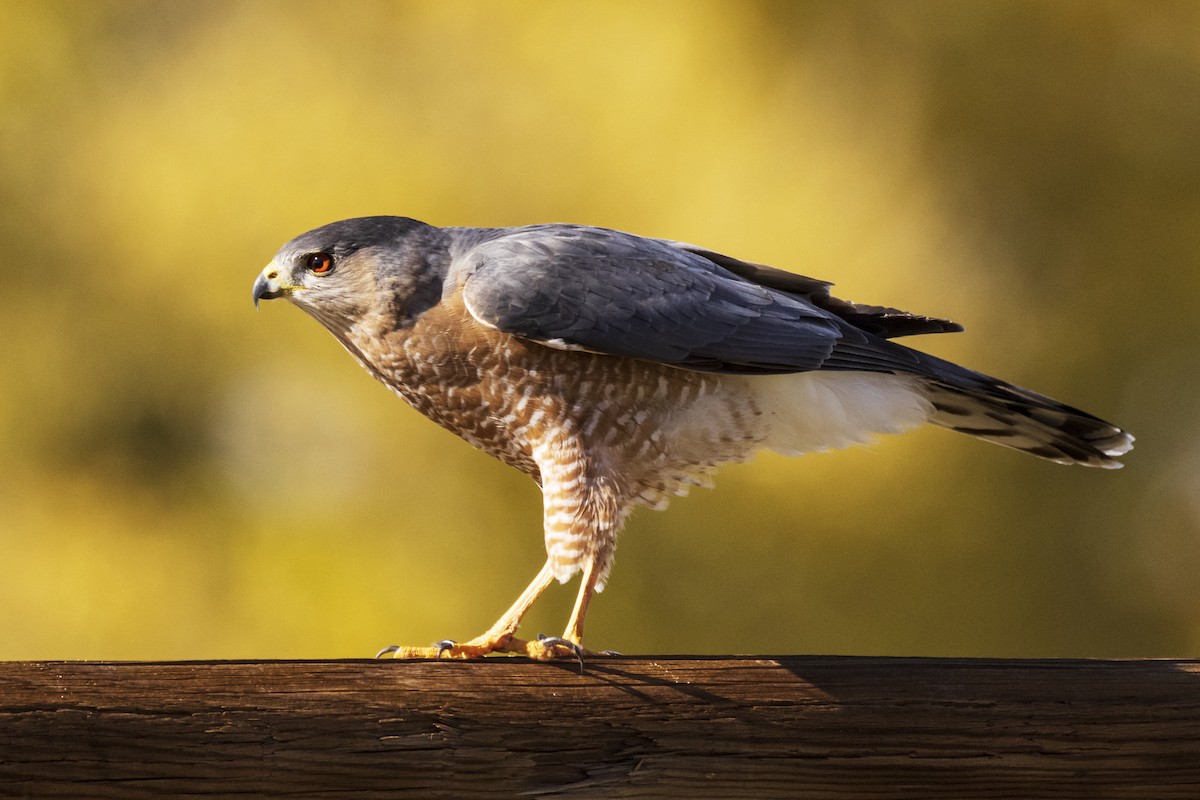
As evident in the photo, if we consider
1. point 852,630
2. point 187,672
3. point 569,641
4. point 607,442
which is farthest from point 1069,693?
point 852,630

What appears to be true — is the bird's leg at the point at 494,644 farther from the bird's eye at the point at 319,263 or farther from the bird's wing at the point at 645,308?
the bird's eye at the point at 319,263

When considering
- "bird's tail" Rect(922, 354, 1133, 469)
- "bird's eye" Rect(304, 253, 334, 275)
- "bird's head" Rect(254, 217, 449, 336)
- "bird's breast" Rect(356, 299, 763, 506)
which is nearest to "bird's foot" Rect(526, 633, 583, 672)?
"bird's breast" Rect(356, 299, 763, 506)

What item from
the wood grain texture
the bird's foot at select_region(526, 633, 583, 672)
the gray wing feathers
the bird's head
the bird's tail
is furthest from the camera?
the bird's tail

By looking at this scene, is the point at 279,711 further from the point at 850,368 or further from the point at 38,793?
the point at 850,368

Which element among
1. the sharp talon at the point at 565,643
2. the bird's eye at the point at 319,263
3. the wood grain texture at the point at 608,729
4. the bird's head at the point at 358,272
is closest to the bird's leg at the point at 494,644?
the sharp talon at the point at 565,643

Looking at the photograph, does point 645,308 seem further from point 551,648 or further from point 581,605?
point 551,648

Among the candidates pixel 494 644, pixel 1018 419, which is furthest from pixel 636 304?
pixel 1018 419

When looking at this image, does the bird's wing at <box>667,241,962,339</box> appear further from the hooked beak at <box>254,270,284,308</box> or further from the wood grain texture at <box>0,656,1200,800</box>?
the wood grain texture at <box>0,656,1200,800</box>
